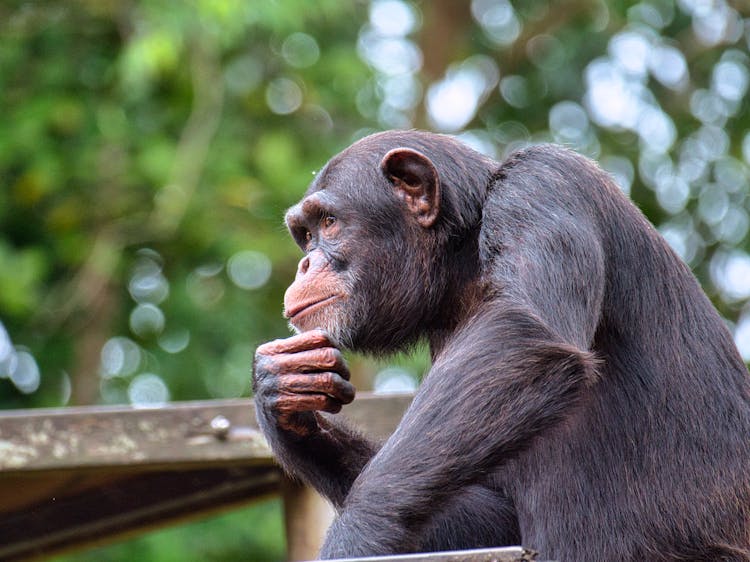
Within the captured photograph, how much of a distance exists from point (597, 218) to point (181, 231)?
26.4 feet

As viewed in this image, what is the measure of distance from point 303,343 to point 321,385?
0.17 metres

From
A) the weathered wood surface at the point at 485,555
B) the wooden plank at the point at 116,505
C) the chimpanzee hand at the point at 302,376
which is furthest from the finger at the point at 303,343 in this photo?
the wooden plank at the point at 116,505

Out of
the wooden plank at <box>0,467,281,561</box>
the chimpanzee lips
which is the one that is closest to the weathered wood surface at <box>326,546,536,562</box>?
the chimpanzee lips

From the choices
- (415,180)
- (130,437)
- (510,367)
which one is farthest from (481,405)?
(130,437)

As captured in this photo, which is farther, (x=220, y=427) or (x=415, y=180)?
(x=220, y=427)

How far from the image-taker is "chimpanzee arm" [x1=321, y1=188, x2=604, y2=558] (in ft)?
12.9

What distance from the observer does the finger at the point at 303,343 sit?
14.9 feet

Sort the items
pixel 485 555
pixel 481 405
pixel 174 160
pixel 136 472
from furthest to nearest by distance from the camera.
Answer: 1. pixel 174 160
2. pixel 136 472
3. pixel 481 405
4. pixel 485 555

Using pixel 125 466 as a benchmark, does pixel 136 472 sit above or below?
below

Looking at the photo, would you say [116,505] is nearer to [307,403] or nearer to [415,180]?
[307,403]

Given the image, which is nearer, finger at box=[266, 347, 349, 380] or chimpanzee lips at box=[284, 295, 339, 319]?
finger at box=[266, 347, 349, 380]

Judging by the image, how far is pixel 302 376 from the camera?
178 inches

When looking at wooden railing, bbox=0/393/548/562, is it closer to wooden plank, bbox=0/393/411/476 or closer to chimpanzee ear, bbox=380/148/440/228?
wooden plank, bbox=0/393/411/476

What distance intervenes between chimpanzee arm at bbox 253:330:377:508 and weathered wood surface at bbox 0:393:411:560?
766mm
